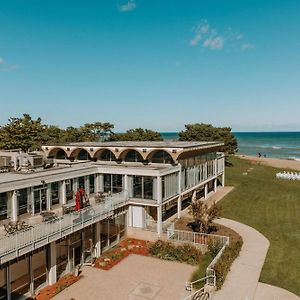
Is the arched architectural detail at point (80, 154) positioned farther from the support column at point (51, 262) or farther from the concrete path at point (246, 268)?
the concrete path at point (246, 268)

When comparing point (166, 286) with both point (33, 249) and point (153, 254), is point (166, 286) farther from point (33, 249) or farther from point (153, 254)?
point (33, 249)

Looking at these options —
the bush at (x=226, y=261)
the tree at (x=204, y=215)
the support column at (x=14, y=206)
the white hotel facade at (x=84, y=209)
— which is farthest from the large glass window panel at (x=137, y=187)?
the support column at (x=14, y=206)

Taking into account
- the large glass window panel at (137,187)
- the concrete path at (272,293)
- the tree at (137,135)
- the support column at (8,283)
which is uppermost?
the tree at (137,135)

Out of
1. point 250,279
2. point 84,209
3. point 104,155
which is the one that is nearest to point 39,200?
point 84,209

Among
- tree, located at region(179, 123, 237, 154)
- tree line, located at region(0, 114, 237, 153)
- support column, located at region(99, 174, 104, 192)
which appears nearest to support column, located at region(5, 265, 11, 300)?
support column, located at region(99, 174, 104, 192)

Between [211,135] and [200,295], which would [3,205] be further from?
[211,135]

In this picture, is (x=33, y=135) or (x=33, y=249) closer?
(x=33, y=249)

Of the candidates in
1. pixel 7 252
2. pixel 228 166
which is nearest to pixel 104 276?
pixel 7 252
